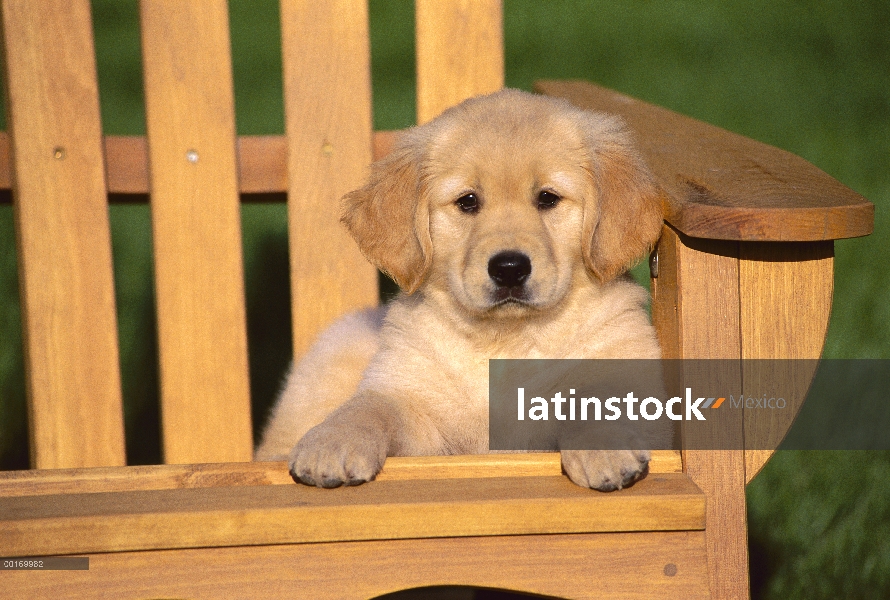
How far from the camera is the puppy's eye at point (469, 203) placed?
101 inches

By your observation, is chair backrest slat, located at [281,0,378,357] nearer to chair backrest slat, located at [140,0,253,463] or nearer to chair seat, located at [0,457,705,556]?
chair backrest slat, located at [140,0,253,463]

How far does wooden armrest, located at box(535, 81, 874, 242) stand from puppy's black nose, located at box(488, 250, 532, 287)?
1.22 feet

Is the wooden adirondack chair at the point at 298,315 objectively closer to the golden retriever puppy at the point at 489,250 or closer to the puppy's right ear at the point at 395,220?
the golden retriever puppy at the point at 489,250

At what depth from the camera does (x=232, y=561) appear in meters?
1.72

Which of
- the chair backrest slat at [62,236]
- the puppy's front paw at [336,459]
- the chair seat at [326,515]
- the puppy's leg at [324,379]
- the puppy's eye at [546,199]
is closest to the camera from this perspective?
the chair seat at [326,515]

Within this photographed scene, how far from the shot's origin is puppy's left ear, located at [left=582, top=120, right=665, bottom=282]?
2.35m

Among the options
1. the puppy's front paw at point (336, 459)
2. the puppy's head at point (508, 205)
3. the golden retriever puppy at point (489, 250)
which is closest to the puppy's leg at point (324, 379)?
the golden retriever puppy at point (489, 250)

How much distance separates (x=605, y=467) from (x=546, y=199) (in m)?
0.94

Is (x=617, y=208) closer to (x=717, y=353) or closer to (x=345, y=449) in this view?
(x=717, y=353)

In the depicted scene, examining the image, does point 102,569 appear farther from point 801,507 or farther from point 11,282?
point 11,282

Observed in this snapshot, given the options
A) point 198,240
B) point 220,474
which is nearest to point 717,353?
point 220,474

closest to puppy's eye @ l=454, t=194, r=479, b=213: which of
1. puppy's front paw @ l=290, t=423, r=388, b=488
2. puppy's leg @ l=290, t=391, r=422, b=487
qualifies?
puppy's leg @ l=290, t=391, r=422, b=487

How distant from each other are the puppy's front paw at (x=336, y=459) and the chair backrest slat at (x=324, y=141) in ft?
3.60

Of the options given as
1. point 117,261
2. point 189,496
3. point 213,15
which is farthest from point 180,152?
point 117,261
